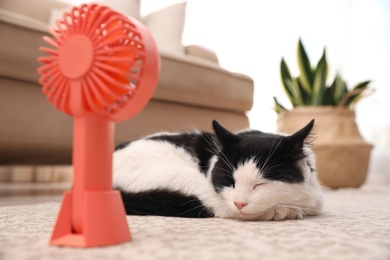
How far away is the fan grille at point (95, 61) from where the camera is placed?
2.04 feet

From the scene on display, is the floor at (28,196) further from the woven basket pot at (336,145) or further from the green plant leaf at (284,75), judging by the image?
the green plant leaf at (284,75)

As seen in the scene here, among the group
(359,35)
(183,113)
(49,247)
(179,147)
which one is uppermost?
(359,35)

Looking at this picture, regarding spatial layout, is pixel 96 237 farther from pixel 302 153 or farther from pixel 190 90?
pixel 190 90

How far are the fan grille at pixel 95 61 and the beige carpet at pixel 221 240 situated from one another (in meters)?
0.22

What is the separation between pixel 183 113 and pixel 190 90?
0.14m

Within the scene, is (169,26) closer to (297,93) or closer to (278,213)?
(297,93)

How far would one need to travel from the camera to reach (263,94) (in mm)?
3908

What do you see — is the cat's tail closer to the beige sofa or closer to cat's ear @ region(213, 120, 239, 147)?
cat's ear @ region(213, 120, 239, 147)

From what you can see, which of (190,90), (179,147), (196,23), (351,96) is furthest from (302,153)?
(196,23)

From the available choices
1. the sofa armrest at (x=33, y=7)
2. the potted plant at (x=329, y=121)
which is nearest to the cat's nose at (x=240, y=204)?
the potted plant at (x=329, y=121)

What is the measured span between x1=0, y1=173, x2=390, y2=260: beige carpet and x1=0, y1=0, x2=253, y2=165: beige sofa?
0.65 m

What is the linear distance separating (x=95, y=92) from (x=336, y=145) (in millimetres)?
1952

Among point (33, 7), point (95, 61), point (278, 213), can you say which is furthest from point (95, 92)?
point (33, 7)

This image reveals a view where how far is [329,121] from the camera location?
7.82 feet
